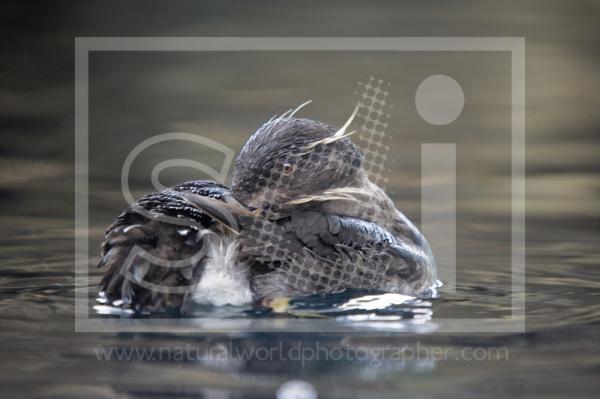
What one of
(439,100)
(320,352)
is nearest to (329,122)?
(439,100)

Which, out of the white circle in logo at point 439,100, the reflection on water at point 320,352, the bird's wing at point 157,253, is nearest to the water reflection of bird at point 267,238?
the bird's wing at point 157,253

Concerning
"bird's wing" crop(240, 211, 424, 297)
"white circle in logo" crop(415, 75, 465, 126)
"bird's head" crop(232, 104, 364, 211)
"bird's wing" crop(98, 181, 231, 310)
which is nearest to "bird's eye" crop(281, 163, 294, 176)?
"bird's head" crop(232, 104, 364, 211)

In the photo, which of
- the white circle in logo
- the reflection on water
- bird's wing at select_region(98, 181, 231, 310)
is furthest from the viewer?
the white circle in logo

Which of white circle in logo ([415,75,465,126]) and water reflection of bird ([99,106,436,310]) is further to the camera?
white circle in logo ([415,75,465,126])

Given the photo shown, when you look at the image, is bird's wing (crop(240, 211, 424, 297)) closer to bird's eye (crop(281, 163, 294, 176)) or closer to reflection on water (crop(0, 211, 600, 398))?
reflection on water (crop(0, 211, 600, 398))

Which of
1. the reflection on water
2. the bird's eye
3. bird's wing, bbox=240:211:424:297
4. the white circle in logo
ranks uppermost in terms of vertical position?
the white circle in logo

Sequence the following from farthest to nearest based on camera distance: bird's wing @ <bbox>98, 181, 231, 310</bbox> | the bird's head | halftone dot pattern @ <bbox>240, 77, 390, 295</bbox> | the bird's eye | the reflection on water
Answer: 1. the bird's eye
2. the bird's head
3. halftone dot pattern @ <bbox>240, 77, 390, 295</bbox>
4. bird's wing @ <bbox>98, 181, 231, 310</bbox>
5. the reflection on water

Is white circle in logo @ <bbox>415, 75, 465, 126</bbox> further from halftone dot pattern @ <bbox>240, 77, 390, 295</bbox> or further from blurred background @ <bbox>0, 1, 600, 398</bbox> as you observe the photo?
halftone dot pattern @ <bbox>240, 77, 390, 295</bbox>

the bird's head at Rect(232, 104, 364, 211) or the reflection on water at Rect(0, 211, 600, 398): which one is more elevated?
the bird's head at Rect(232, 104, 364, 211)
